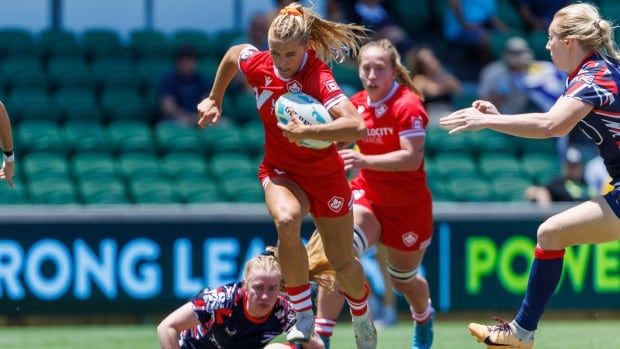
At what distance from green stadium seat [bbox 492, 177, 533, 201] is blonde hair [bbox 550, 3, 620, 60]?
6.45 m

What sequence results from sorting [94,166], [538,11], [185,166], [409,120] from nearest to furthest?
[409,120] < [94,166] < [185,166] < [538,11]

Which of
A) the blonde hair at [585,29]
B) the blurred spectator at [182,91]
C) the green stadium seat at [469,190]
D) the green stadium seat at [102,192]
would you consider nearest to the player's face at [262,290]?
the blonde hair at [585,29]

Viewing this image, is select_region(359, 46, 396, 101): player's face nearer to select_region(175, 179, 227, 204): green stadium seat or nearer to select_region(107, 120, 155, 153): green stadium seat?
select_region(175, 179, 227, 204): green stadium seat

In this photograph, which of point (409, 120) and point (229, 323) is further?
point (409, 120)

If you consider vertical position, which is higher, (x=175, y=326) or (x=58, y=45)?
(x=58, y=45)

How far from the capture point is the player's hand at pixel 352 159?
796 cm

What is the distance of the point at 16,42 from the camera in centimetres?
1447

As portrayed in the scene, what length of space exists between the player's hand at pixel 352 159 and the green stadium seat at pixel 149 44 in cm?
715

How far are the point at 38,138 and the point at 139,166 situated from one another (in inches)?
43.2

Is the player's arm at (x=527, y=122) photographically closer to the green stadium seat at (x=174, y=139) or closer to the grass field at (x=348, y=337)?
the grass field at (x=348, y=337)

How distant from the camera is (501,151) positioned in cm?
1430

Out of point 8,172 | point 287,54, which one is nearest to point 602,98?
point 287,54

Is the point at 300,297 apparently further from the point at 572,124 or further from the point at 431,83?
the point at 431,83

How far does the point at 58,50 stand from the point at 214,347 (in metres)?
7.73
